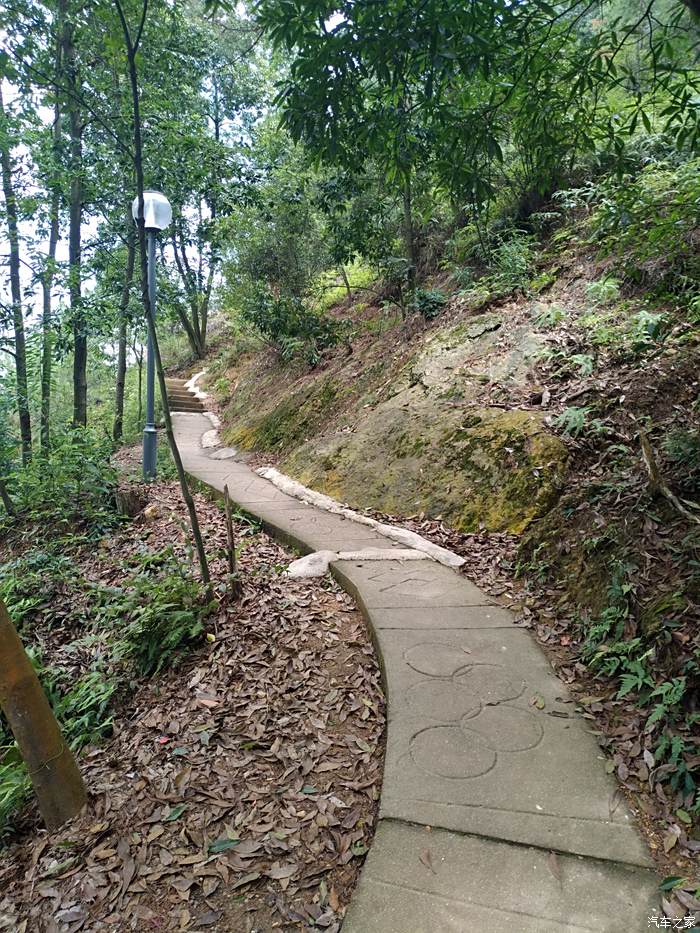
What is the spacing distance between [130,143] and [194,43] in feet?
8.46

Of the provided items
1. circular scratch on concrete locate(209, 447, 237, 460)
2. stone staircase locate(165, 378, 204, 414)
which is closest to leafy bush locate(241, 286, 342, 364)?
circular scratch on concrete locate(209, 447, 237, 460)

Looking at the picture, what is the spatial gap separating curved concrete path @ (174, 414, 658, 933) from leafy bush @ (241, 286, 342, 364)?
7291 millimetres

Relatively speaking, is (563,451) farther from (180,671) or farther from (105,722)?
(105,722)

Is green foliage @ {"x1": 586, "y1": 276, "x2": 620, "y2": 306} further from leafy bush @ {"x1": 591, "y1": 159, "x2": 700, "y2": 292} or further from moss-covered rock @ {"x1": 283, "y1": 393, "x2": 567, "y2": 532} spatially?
moss-covered rock @ {"x1": 283, "y1": 393, "x2": 567, "y2": 532}

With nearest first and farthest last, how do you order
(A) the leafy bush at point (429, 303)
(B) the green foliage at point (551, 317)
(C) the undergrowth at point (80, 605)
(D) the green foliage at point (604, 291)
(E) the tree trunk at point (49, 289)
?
(C) the undergrowth at point (80, 605), (D) the green foliage at point (604, 291), (B) the green foliage at point (551, 317), (E) the tree trunk at point (49, 289), (A) the leafy bush at point (429, 303)

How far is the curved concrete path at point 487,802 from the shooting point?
1.47 meters

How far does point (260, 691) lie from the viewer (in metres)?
2.69

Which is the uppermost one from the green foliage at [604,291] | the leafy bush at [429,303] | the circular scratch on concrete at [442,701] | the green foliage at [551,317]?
the leafy bush at [429,303]

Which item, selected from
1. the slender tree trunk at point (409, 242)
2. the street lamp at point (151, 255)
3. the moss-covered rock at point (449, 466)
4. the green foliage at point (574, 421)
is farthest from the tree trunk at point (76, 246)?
the green foliage at point (574, 421)

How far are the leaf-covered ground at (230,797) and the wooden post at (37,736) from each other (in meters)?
0.10

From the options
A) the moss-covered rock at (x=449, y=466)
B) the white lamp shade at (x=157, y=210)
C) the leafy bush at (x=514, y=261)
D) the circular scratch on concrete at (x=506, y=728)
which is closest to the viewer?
the circular scratch on concrete at (x=506, y=728)

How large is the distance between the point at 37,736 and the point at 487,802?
182 cm

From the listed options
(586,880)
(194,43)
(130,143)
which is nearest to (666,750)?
(586,880)

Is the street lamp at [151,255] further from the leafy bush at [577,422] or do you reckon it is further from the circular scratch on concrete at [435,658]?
the circular scratch on concrete at [435,658]
